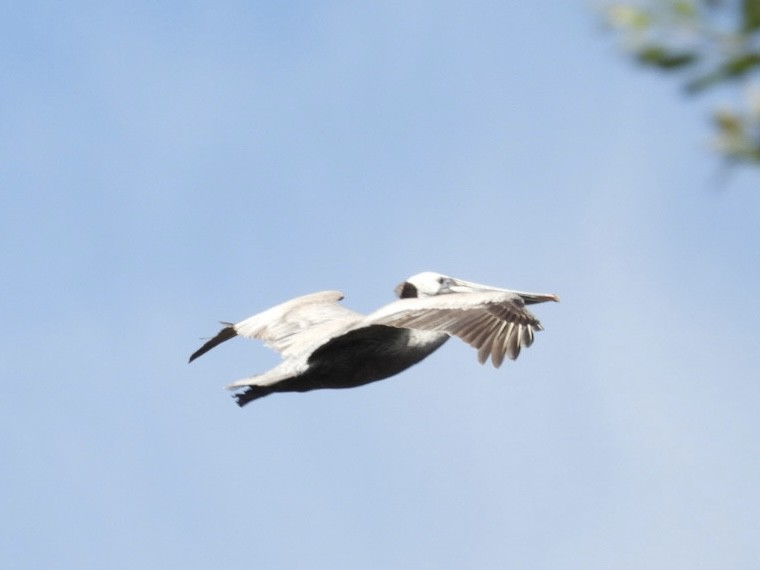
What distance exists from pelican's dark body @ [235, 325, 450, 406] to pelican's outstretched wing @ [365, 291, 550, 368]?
0.20m

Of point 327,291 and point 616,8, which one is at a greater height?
point 327,291

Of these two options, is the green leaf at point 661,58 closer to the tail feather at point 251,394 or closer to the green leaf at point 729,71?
the green leaf at point 729,71

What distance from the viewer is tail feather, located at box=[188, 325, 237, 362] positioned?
11.1 m

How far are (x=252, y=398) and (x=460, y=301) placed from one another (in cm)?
167

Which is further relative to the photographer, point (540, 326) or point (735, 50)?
point (540, 326)

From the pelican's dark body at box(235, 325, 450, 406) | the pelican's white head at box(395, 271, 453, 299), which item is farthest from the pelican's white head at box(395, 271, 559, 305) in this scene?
the pelican's dark body at box(235, 325, 450, 406)

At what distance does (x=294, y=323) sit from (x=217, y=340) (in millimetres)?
942

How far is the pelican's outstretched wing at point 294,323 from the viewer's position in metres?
9.87

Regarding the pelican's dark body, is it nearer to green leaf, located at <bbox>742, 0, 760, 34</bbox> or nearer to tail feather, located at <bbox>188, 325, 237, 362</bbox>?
tail feather, located at <bbox>188, 325, 237, 362</bbox>

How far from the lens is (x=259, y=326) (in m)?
10.8

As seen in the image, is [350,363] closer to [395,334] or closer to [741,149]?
[395,334]

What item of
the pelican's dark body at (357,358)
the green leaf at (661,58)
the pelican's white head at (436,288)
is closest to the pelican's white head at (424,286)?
the pelican's white head at (436,288)

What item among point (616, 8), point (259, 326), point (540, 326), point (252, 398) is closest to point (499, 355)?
point (540, 326)

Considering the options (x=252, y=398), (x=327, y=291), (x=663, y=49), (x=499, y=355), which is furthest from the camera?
(x=327, y=291)
